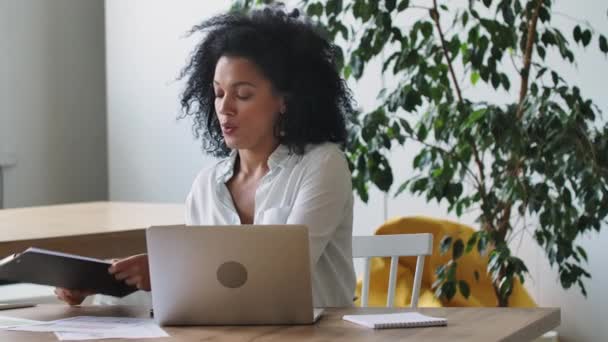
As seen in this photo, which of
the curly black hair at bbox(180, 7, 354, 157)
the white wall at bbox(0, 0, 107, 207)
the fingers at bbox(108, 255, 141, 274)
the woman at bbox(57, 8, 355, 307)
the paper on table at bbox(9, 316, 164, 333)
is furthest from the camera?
the white wall at bbox(0, 0, 107, 207)

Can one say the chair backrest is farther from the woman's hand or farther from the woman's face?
the woman's hand

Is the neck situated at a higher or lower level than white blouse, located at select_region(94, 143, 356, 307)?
higher

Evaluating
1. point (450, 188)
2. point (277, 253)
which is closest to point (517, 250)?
point (450, 188)

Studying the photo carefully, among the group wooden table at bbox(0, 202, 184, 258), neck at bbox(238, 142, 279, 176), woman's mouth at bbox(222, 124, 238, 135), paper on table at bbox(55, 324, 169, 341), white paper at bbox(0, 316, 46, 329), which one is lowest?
white paper at bbox(0, 316, 46, 329)

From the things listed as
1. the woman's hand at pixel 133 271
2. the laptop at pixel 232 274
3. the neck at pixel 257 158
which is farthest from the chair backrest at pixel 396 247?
the laptop at pixel 232 274

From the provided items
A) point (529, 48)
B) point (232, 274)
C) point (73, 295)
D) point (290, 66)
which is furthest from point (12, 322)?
point (529, 48)

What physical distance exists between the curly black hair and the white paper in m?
0.75

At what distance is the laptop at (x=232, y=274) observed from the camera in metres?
1.88

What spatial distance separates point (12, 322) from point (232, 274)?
0.47 metres

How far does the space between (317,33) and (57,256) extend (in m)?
0.92

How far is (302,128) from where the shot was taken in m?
2.52

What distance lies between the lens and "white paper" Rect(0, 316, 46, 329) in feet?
6.63

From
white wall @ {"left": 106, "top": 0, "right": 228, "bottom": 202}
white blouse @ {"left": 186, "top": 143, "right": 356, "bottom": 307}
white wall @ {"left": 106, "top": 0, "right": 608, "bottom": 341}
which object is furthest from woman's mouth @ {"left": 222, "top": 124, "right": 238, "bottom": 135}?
white wall @ {"left": 106, "top": 0, "right": 228, "bottom": 202}

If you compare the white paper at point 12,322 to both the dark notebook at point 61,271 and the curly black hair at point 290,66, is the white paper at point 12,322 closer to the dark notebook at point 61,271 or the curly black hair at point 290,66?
the dark notebook at point 61,271
